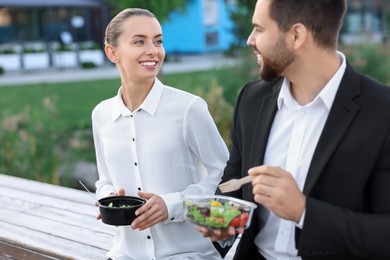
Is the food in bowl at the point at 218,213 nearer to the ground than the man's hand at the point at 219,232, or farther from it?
farther from it

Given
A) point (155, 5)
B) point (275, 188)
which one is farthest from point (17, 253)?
point (155, 5)

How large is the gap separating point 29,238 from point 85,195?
0.77m

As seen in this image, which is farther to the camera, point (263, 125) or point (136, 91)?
point (136, 91)

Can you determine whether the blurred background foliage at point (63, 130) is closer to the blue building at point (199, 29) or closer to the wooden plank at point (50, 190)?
the wooden plank at point (50, 190)

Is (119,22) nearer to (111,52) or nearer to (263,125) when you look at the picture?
(111,52)

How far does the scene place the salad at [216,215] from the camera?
177cm

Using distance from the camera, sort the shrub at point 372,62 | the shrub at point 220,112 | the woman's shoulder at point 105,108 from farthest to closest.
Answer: the shrub at point 372,62 → the shrub at point 220,112 → the woman's shoulder at point 105,108

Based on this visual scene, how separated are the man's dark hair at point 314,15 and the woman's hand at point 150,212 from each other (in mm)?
815

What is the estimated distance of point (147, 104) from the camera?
246 centimetres

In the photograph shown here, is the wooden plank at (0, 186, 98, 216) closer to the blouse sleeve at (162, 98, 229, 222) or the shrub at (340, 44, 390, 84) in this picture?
the blouse sleeve at (162, 98, 229, 222)

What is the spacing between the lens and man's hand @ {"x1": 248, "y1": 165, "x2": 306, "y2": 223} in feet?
5.51

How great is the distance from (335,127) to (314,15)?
32 centimetres

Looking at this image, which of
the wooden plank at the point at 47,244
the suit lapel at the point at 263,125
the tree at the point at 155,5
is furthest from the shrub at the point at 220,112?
the tree at the point at 155,5

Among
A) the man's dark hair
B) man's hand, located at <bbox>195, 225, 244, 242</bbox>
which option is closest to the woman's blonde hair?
the man's dark hair
